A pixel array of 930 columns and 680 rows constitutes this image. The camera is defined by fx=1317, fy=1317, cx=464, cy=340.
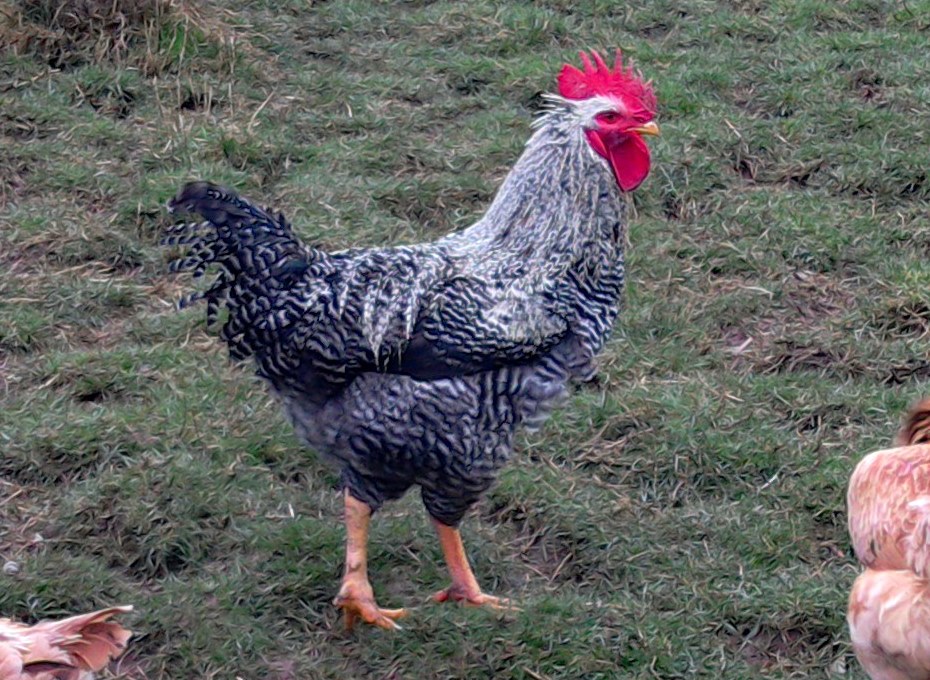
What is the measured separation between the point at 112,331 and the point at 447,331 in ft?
7.44

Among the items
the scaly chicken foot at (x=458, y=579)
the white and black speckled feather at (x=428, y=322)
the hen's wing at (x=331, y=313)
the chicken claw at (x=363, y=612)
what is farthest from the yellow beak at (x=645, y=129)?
the chicken claw at (x=363, y=612)

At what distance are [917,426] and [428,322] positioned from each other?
1.49 metres

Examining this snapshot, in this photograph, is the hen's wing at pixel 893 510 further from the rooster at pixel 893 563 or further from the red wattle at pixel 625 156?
the red wattle at pixel 625 156

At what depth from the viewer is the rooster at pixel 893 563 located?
10.6 ft

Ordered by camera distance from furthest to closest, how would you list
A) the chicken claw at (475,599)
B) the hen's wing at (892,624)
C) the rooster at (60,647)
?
the chicken claw at (475,599) < the hen's wing at (892,624) < the rooster at (60,647)

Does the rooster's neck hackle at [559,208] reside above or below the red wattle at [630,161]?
below

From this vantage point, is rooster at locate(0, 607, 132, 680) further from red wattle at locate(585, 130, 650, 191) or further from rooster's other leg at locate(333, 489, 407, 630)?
red wattle at locate(585, 130, 650, 191)

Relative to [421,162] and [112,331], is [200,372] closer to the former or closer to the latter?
[112,331]

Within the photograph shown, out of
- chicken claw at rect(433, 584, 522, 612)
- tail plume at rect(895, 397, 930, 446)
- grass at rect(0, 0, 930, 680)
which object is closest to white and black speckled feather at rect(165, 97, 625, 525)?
chicken claw at rect(433, 584, 522, 612)

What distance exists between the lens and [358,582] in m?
4.31

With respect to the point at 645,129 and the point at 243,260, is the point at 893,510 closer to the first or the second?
the point at 645,129

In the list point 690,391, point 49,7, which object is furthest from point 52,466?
point 49,7

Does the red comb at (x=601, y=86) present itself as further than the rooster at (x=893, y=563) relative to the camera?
Yes

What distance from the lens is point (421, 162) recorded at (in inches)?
275
